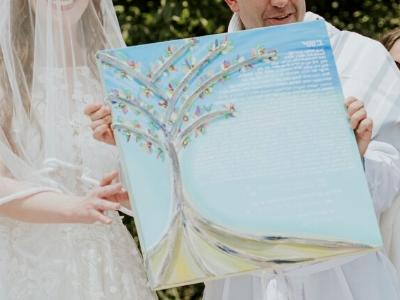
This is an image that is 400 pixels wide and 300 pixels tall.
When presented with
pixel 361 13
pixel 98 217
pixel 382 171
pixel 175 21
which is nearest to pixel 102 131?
pixel 98 217

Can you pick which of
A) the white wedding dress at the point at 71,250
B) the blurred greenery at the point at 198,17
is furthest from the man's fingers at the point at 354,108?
the blurred greenery at the point at 198,17

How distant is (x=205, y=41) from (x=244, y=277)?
0.78m

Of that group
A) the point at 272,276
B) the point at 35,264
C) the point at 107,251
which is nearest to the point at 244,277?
the point at 272,276

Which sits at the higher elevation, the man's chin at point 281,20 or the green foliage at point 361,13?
the man's chin at point 281,20

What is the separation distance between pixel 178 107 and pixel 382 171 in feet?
2.16

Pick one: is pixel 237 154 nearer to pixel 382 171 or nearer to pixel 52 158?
pixel 382 171

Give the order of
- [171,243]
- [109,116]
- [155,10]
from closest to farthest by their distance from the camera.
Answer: [171,243] < [109,116] < [155,10]

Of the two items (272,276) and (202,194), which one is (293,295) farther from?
(202,194)

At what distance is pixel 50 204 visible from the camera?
10.0 feet

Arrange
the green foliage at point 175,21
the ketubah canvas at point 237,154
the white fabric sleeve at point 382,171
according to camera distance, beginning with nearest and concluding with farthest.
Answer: the ketubah canvas at point 237,154, the white fabric sleeve at point 382,171, the green foliage at point 175,21

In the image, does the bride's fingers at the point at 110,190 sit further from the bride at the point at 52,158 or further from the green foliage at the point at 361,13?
the green foliage at the point at 361,13

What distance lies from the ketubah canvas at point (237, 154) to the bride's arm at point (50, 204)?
163 mm

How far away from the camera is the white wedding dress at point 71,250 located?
127 inches

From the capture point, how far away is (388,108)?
3.21m
